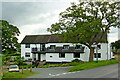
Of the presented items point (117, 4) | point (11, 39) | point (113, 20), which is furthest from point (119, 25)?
point (11, 39)

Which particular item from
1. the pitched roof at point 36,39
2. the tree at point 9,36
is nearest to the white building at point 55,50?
the pitched roof at point 36,39

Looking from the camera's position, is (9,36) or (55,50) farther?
(55,50)

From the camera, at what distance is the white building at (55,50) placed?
4188 centimetres

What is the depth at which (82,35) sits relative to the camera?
29016 millimetres

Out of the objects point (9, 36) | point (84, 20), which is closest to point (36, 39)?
point (9, 36)

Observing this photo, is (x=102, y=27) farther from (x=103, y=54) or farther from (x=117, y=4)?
(x=103, y=54)

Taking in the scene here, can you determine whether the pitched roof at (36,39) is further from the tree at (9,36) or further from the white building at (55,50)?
the tree at (9,36)

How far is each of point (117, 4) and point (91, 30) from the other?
234 inches

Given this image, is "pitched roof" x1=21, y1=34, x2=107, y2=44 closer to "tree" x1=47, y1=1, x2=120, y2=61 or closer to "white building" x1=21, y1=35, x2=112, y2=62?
"white building" x1=21, y1=35, x2=112, y2=62

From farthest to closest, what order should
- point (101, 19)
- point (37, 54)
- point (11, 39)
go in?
point (37, 54) < point (11, 39) < point (101, 19)

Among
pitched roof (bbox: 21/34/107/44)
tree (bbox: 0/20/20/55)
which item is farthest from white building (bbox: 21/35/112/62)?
tree (bbox: 0/20/20/55)

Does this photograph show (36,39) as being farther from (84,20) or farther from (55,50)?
(84,20)

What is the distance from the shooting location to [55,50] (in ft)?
141

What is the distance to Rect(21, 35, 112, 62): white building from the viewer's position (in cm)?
4188
